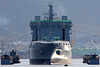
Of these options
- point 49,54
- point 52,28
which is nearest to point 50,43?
point 49,54

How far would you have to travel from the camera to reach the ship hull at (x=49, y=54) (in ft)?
339

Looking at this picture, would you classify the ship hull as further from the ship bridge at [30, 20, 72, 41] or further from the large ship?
the ship bridge at [30, 20, 72, 41]

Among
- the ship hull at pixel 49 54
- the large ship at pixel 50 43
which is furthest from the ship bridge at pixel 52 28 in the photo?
the ship hull at pixel 49 54

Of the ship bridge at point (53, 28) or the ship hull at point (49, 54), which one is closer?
the ship hull at point (49, 54)

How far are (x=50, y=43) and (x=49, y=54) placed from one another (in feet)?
11.0

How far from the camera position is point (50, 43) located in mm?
105062

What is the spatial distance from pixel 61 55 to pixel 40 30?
20720mm

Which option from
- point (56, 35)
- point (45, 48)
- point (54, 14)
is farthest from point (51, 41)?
point (54, 14)

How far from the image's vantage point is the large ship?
104188mm

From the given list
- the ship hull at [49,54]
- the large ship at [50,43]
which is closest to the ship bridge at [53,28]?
the large ship at [50,43]

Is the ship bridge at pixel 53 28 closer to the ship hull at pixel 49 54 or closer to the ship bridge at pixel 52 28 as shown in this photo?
the ship bridge at pixel 52 28

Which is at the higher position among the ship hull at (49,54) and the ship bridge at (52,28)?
the ship bridge at (52,28)

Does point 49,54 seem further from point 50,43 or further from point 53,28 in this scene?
point 53,28

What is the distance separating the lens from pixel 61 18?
129 meters
